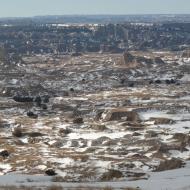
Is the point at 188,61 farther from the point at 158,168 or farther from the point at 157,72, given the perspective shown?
the point at 158,168

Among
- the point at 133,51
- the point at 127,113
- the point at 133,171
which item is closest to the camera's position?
the point at 133,171

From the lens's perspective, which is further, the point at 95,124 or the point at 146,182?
the point at 95,124

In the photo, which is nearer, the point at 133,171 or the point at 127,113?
the point at 133,171

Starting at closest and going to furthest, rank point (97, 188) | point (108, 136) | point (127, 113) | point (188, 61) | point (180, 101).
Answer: point (97, 188) < point (108, 136) < point (127, 113) < point (180, 101) < point (188, 61)

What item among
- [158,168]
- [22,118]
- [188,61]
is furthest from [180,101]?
[188,61]

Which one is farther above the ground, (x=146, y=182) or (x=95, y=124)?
(x=146, y=182)

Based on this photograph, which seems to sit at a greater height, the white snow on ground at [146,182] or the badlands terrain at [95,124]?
the white snow on ground at [146,182]

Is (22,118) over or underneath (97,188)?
underneath

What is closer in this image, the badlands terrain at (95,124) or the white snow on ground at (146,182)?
the white snow on ground at (146,182)
